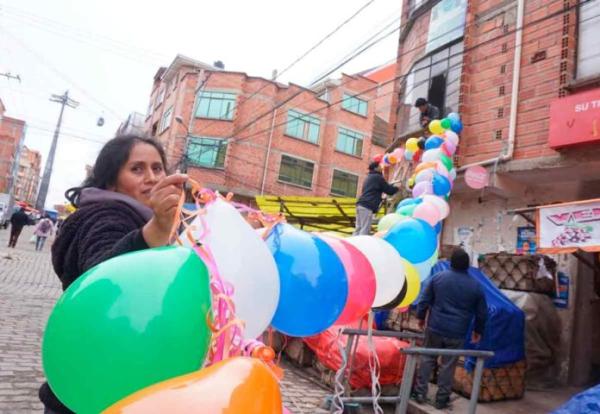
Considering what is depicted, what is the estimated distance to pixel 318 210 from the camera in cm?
1243

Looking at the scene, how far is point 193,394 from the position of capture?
2.61 feet

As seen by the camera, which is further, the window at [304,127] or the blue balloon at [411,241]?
the window at [304,127]

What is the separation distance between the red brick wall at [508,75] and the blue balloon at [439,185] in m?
2.16

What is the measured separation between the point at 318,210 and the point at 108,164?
10972 mm

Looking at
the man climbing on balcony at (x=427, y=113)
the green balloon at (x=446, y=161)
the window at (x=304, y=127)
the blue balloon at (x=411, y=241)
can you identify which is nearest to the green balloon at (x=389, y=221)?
the blue balloon at (x=411, y=241)

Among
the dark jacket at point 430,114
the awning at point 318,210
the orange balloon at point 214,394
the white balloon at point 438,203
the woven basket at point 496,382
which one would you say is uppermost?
the dark jacket at point 430,114

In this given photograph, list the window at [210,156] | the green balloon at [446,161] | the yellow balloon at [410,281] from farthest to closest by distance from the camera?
the window at [210,156] → the green balloon at [446,161] → the yellow balloon at [410,281]

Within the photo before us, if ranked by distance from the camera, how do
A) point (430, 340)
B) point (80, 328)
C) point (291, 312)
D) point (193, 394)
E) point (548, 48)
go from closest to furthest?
1. point (193, 394)
2. point (80, 328)
3. point (291, 312)
4. point (430, 340)
5. point (548, 48)

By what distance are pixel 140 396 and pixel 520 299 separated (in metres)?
6.52

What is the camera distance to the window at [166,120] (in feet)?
90.8

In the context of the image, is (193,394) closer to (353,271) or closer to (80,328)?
(80,328)

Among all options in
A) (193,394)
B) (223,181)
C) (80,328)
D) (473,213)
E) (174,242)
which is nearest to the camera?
(193,394)

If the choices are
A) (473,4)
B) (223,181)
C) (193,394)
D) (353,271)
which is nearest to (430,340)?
(353,271)

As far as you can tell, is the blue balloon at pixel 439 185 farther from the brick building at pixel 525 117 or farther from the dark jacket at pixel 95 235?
the dark jacket at pixel 95 235
